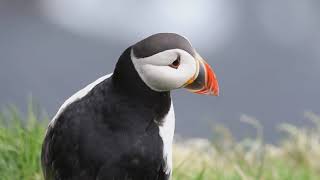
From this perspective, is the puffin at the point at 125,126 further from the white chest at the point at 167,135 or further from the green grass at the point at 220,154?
the green grass at the point at 220,154

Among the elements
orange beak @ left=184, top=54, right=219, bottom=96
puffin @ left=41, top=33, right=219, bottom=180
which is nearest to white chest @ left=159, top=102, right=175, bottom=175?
puffin @ left=41, top=33, right=219, bottom=180

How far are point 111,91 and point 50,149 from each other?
0.35m

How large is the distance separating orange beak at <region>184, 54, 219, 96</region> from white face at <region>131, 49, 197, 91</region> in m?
0.03

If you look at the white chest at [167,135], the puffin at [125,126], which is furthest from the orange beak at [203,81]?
the white chest at [167,135]

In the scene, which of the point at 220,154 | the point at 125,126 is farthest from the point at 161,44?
the point at 220,154

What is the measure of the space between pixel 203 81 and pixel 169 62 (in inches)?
6.8

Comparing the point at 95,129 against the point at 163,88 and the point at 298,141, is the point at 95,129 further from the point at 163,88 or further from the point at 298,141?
the point at 298,141

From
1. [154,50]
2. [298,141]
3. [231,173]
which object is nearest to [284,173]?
[231,173]

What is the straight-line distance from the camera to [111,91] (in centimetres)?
355

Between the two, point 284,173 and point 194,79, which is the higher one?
point 194,79

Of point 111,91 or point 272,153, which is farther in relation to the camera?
point 272,153

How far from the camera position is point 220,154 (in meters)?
5.33

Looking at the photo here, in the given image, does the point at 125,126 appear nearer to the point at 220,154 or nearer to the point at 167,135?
the point at 167,135

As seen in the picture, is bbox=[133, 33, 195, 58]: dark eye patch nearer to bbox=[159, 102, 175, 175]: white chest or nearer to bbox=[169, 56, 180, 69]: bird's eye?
bbox=[169, 56, 180, 69]: bird's eye
